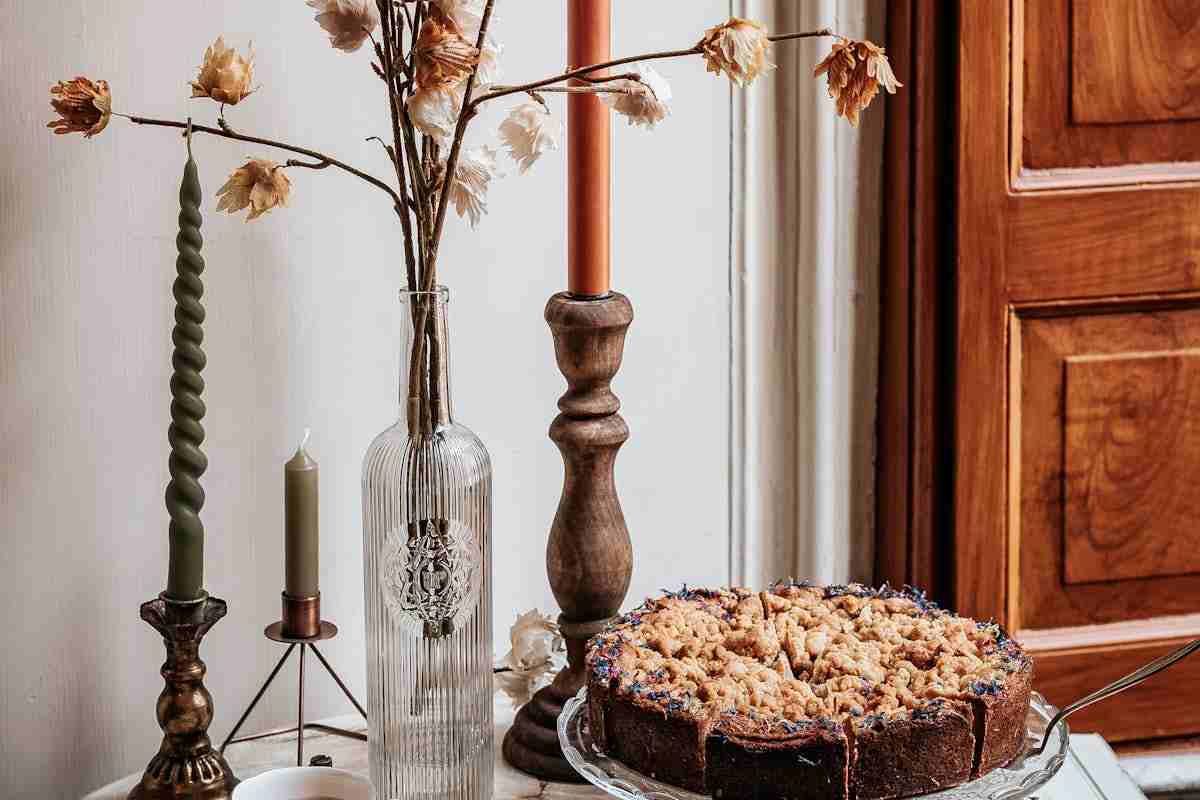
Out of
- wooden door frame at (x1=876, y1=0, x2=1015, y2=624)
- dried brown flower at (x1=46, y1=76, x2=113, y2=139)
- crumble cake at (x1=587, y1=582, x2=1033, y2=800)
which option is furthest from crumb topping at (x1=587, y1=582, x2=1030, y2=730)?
dried brown flower at (x1=46, y1=76, x2=113, y2=139)

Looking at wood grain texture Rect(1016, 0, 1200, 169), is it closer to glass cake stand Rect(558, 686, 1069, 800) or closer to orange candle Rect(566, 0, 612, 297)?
orange candle Rect(566, 0, 612, 297)

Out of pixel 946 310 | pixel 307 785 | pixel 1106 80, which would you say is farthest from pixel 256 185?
pixel 1106 80

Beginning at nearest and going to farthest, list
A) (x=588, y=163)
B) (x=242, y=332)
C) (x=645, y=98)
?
(x=645, y=98) → (x=588, y=163) → (x=242, y=332)

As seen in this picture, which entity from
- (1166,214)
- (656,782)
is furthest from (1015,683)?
(1166,214)

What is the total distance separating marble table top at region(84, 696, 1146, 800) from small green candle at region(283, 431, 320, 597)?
159mm

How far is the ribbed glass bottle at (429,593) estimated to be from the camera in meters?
1.02

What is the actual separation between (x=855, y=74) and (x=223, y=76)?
415 mm

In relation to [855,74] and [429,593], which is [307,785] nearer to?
[429,593]

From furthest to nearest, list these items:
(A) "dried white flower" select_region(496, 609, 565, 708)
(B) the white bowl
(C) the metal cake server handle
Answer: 1. (A) "dried white flower" select_region(496, 609, 565, 708)
2. (B) the white bowl
3. (C) the metal cake server handle

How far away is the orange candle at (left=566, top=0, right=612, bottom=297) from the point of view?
110 cm

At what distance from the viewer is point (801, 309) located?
1436mm

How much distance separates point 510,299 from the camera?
→ 1.33 m

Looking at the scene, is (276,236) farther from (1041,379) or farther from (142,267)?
(1041,379)

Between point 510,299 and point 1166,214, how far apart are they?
64cm
